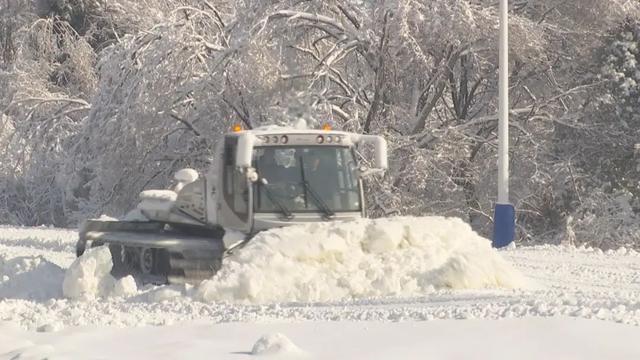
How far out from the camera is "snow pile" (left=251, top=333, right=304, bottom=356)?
801 centimetres

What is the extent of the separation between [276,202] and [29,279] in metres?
3.33

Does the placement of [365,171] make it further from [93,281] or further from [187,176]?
[93,281]

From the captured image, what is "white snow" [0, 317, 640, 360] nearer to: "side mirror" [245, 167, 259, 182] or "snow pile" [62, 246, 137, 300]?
"snow pile" [62, 246, 137, 300]

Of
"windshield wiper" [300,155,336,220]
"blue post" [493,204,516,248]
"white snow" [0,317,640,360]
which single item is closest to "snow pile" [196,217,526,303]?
"windshield wiper" [300,155,336,220]

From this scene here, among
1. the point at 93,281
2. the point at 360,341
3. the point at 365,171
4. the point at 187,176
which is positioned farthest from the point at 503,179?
the point at 360,341

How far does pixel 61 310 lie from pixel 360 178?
4916mm

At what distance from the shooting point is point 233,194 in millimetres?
14438

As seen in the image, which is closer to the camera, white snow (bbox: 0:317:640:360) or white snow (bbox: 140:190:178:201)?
white snow (bbox: 0:317:640:360)

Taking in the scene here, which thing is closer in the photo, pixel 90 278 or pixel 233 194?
pixel 90 278

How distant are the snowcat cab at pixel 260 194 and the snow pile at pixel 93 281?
0.78m

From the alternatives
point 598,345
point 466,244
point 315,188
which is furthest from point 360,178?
point 598,345

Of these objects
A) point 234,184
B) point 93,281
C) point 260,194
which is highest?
point 234,184

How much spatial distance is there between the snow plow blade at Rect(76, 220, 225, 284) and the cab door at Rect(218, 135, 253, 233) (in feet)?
1.17

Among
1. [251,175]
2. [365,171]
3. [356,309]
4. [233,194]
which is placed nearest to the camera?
[356,309]
